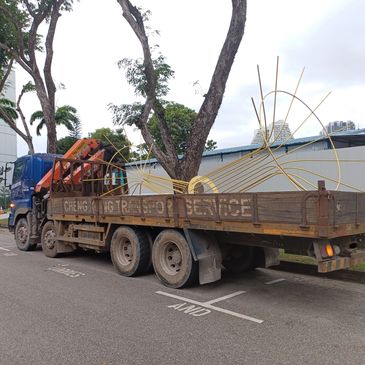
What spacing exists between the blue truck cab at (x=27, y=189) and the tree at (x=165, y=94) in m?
2.47

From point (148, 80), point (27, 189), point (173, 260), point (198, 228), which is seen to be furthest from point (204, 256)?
point (148, 80)

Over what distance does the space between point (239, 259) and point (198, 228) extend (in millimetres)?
1715

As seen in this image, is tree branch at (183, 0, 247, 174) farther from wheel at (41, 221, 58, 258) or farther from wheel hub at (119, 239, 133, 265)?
wheel at (41, 221, 58, 258)

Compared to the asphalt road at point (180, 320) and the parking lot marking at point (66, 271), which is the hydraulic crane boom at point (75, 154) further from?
the asphalt road at point (180, 320)

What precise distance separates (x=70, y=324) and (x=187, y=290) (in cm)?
218

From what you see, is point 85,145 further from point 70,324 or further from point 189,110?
point 189,110

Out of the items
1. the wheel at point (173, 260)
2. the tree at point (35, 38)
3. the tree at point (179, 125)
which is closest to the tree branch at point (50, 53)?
the tree at point (35, 38)

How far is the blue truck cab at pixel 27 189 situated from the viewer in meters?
11.1

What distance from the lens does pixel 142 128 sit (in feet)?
37.6

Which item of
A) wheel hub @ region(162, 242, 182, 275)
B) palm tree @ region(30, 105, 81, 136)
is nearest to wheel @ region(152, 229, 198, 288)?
wheel hub @ region(162, 242, 182, 275)

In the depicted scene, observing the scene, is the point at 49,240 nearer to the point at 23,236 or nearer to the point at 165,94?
the point at 23,236

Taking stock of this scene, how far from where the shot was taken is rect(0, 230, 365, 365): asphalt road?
419 cm

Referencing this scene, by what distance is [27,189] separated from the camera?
1118 cm

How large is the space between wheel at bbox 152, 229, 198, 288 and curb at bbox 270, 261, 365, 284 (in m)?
2.31
